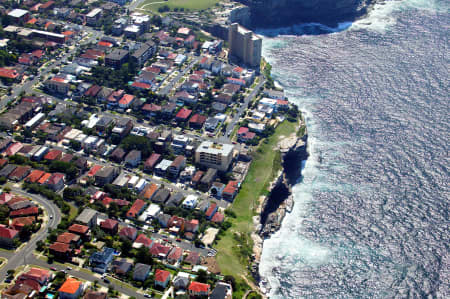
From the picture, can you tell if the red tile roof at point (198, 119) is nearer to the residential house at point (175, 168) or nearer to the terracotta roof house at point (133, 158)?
the residential house at point (175, 168)

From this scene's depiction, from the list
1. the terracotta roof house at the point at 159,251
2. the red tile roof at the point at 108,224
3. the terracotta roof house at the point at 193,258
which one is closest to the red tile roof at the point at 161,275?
the terracotta roof house at the point at 159,251

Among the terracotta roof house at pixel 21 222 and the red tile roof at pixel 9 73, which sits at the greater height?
the red tile roof at pixel 9 73

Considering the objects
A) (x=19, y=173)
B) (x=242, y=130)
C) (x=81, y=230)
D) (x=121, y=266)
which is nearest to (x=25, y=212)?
(x=81, y=230)

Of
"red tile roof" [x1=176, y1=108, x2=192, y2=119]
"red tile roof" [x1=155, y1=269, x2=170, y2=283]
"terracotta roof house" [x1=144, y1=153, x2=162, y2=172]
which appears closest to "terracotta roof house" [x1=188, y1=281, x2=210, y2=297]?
"red tile roof" [x1=155, y1=269, x2=170, y2=283]

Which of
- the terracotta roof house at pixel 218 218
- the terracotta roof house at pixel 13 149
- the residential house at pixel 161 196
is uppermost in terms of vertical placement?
the terracotta roof house at pixel 13 149

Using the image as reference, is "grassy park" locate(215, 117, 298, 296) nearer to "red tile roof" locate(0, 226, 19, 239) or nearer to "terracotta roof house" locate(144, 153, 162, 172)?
"terracotta roof house" locate(144, 153, 162, 172)

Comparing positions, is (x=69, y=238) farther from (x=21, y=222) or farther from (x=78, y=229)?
(x=21, y=222)

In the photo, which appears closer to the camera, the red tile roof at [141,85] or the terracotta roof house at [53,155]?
the terracotta roof house at [53,155]
